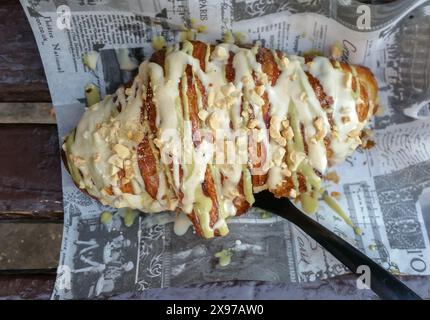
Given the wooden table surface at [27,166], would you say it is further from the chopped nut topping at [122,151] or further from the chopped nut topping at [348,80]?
the chopped nut topping at [348,80]

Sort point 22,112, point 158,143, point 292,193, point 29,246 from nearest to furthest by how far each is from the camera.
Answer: point 158,143 < point 292,193 < point 29,246 < point 22,112

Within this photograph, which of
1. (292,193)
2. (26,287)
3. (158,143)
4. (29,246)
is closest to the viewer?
(158,143)

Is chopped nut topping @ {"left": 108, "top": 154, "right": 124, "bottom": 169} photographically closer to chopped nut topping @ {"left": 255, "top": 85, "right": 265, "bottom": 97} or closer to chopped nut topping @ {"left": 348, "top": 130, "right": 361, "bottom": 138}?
chopped nut topping @ {"left": 255, "top": 85, "right": 265, "bottom": 97}

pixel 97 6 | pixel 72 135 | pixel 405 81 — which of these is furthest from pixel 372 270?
pixel 97 6

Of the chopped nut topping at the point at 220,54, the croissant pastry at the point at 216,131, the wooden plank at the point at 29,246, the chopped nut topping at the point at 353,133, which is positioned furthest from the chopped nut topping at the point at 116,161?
the wooden plank at the point at 29,246

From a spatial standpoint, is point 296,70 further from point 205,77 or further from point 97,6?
point 97,6

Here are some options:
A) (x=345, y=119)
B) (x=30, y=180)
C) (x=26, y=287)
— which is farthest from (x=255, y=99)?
(x=26, y=287)

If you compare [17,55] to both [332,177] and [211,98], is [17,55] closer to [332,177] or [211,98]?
[211,98]
